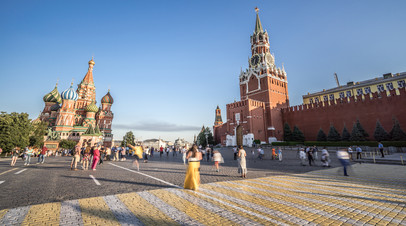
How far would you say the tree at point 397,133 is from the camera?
25558mm

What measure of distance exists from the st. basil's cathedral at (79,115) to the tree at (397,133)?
55.3 m

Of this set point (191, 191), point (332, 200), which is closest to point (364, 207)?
point (332, 200)

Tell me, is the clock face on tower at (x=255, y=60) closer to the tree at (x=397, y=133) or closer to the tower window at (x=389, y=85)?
the tower window at (x=389, y=85)

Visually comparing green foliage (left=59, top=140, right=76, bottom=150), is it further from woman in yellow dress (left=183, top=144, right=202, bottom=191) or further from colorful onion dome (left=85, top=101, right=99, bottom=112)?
woman in yellow dress (left=183, top=144, right=202, bottom=191)

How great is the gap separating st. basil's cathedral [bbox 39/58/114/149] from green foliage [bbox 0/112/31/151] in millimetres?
11617

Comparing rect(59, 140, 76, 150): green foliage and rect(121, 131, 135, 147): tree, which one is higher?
rect(121, 131, 135, 147): tree

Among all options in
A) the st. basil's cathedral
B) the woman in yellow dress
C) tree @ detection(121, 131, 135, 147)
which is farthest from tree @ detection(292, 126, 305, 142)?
tree @ detection(121, 131, 135, 147)

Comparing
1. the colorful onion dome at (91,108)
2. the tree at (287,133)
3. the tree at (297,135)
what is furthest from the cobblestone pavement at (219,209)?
the colorful onion dome at (91,108)

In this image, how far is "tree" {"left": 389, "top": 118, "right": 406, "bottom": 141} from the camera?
25.6 meters

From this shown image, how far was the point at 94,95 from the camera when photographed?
58656mm

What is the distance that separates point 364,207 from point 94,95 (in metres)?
68.6

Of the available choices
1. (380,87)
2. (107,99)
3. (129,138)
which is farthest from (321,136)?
(107,99)

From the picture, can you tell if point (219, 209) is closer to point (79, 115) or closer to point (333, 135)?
point (333, 135)

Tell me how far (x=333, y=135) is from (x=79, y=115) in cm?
6448
